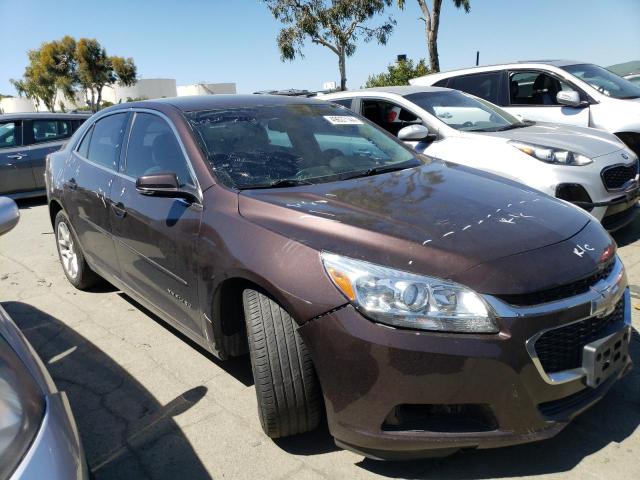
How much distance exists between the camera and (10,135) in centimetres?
876

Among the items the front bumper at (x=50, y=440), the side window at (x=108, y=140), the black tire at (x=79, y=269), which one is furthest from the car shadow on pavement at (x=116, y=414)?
the side window at (x=108, y=140)

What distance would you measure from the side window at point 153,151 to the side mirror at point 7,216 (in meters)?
0.82

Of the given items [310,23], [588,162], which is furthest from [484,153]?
[310,23]

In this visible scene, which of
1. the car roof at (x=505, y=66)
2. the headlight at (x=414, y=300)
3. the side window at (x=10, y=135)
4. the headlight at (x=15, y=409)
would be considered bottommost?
the headlight at (x=15, y=409)

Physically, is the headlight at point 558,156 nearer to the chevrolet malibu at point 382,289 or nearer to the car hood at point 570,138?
the car hood at point 570,138

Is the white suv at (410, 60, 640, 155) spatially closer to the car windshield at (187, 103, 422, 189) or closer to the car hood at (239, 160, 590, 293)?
the car windshield at (187, 103, 422, 189)

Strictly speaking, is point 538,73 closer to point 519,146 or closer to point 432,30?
point 519,146

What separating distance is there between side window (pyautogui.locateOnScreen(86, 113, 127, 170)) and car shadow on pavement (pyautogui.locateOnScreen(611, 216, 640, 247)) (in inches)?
175

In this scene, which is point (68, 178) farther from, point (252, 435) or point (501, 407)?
point (501, 407)

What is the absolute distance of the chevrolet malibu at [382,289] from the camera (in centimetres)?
189

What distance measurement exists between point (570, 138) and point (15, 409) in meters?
5.19

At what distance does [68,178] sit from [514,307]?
3.66m

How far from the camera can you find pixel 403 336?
6.15 ft

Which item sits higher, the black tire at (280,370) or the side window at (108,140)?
the side window at (108,140)
